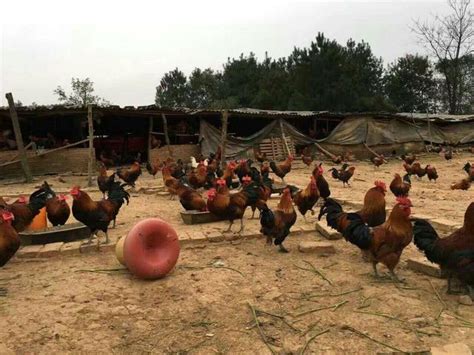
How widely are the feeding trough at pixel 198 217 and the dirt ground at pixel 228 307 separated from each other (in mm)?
1791

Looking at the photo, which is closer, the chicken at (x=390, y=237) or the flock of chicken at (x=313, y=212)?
the flock of chicken at (x=313, y=212)

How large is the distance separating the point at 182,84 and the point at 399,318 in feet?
172

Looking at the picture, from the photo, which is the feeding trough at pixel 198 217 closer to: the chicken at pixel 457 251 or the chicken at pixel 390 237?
the chicken at pixel 390 237

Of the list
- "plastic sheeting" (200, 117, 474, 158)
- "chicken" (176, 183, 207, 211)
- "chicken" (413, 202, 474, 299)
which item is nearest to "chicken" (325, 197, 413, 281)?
"chicken" (413, 202, 474, 299)

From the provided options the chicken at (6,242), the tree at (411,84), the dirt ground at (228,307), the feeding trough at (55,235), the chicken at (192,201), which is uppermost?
the tree at (411,84)

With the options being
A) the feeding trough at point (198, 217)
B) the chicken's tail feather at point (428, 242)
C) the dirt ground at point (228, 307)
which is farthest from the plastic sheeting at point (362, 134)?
the chicken's tail feather at point (428, 242)

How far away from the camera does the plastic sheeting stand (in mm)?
21953

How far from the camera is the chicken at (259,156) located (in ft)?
62.7

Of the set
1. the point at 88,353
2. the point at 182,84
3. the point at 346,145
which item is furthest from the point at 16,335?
the point at 182,84

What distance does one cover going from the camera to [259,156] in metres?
20.0

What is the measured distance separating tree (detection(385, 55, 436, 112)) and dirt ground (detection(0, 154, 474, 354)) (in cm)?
4038

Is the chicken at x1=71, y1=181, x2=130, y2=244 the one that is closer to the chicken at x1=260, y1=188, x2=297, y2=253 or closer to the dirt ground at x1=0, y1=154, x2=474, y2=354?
the dirt ground at x1=0, y1=154, x2=474, y2=354

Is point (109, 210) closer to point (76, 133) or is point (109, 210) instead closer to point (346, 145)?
point (76, 133)

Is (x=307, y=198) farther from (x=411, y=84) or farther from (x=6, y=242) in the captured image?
(x=411, y=84)
